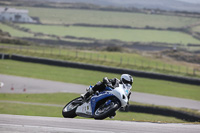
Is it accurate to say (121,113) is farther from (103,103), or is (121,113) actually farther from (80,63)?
(80,63)

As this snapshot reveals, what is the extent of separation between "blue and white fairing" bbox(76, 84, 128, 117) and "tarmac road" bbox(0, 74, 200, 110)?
19711mm

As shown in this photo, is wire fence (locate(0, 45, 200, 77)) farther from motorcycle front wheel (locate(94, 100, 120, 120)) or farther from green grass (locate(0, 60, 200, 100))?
motorcycle front wheel (locate(94, 100, 120, 120))

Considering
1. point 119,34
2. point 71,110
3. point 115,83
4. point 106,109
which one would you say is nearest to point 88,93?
point 71,110

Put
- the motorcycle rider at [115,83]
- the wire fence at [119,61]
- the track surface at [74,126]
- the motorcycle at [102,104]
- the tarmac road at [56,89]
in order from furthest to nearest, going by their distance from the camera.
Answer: the wire fence at [119,61], the tarmac road at [56,89], the motorcycle rider at [115,83], the motorcycle at [102,104], the track surface at [74,126]

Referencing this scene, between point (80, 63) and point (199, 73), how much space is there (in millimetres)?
16128

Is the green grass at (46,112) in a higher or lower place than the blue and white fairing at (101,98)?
lower

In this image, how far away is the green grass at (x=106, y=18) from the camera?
120m

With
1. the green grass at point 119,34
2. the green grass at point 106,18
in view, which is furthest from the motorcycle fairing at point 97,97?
the green grass at point 106,18

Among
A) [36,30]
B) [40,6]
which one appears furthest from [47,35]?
[40,6]

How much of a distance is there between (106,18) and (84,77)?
87676mm

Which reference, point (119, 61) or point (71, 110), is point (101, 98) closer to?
point (71, 110)

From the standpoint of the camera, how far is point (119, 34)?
345 feet

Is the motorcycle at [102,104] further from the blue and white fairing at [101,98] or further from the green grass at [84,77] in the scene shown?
the green grass at [84,77]

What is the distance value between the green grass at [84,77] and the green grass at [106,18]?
72.3m
